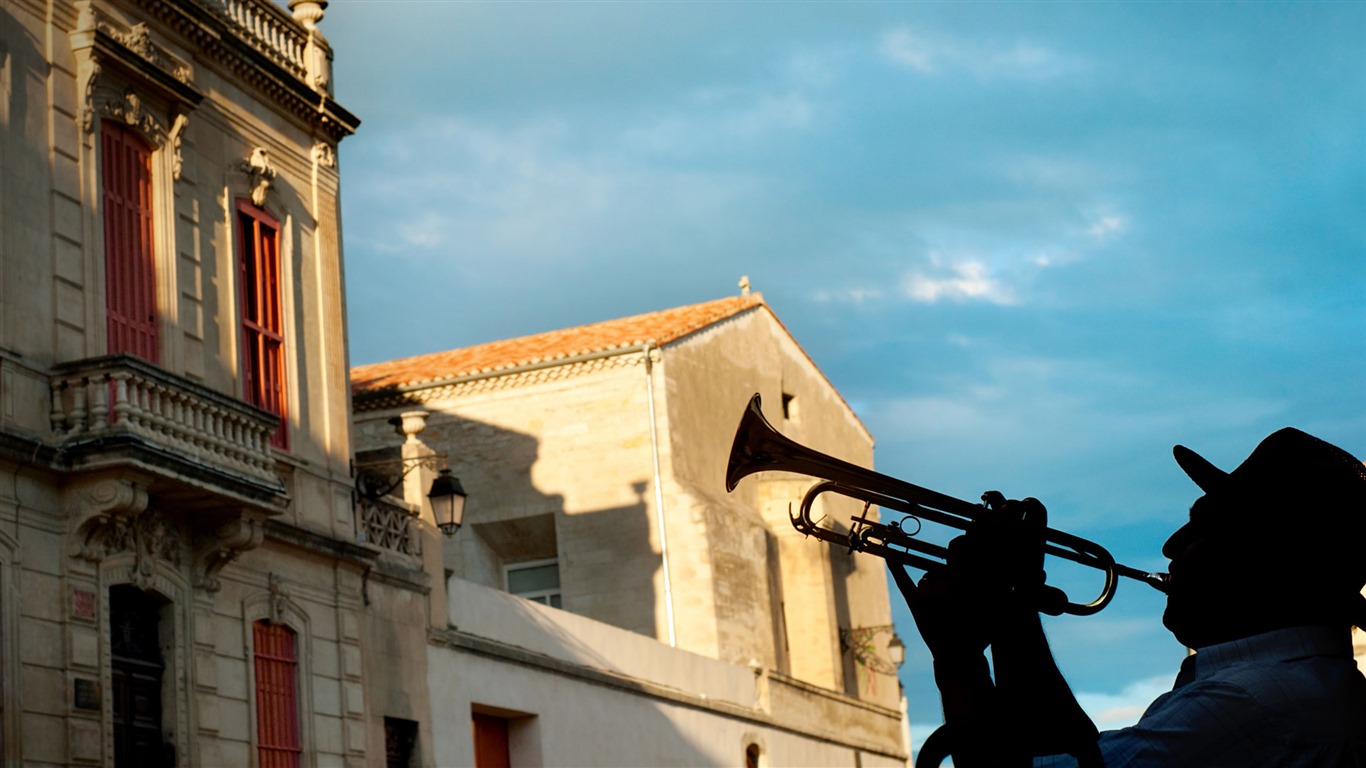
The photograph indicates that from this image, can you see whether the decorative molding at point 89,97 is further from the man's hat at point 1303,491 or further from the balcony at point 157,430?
the man's hat at point 1303,491

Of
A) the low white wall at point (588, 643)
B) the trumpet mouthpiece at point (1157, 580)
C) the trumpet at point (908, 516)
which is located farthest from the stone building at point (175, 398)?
the trumpet mouthpiece at point (1157, 580)

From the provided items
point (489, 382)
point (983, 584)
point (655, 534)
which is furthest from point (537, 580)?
point (983, 584)

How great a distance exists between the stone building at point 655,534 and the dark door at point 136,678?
30.5ft

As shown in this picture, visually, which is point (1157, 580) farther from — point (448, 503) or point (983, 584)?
point (448, 503)

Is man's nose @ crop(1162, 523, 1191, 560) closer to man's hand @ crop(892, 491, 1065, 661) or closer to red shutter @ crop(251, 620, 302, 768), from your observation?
man's hand @ crop(892, 491, 1065, 661)

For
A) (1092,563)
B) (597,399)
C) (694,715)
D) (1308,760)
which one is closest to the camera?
(1308,760)

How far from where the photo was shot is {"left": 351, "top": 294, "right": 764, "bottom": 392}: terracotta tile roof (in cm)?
Result: 3234

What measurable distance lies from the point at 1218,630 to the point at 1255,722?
24 centimetres

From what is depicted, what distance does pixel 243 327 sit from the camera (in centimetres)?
1909

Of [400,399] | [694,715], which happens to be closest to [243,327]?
[694,715]

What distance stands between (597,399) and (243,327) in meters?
13.1

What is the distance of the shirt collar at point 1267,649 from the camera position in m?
2.94

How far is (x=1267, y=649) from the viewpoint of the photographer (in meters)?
2.94

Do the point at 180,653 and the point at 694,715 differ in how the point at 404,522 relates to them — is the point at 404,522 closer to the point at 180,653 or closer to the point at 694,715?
the point at 180,653
